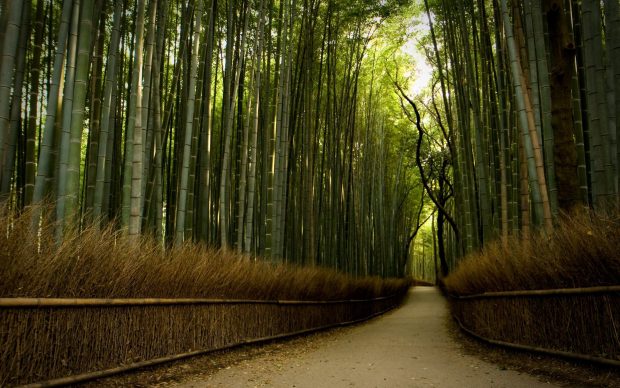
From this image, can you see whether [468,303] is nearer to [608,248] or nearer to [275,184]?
[275,184]

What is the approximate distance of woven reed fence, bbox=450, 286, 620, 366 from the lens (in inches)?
96.7

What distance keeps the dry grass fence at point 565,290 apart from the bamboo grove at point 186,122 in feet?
8.78

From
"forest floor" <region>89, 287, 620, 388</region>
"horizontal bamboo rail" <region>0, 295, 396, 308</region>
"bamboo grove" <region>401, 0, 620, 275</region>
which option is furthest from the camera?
"bamboo grove" <region>401, 0, 620, 275</region>

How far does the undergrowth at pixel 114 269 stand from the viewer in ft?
6.88

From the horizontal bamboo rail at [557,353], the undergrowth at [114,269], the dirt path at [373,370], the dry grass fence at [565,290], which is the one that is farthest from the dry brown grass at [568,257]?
the undergrowth at [114,269]

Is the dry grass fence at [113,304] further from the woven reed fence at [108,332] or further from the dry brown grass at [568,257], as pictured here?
the dry brown grass at [568,257]

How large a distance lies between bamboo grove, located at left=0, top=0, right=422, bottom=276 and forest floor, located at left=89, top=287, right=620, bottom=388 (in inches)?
41.8

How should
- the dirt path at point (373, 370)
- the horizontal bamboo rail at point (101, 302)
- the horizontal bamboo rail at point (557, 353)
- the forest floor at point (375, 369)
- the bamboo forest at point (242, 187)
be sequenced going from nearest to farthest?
the horizontal bamboo rail at point (101, 302), the horizontal bamboo rail at point (557, 353), the bamboo forest at point (242, 187), the forest floor at point (375, 369), the dirt path at point (373, 370)

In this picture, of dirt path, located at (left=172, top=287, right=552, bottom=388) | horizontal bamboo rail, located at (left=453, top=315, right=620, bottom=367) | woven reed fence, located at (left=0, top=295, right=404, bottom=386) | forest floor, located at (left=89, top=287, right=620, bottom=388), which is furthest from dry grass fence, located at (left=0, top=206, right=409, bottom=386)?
horizontal bamboo rail, located at (left=453, top=315, right=620, bottom=367)

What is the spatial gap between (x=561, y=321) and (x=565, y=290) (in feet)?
0.77

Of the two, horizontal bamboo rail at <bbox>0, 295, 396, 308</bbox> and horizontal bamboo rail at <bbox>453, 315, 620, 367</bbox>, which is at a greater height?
horizontal bamboo rail at <bbox>0, 295, 396, 308</bbox>

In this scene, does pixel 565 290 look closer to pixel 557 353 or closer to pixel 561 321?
pixel 561 321

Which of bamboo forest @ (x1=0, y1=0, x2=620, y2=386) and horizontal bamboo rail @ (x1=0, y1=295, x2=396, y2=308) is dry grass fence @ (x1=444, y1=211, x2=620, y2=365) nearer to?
bamboo forest @ (x1=0, y1=0, x2=620, y2=386)

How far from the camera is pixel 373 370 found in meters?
3.36
